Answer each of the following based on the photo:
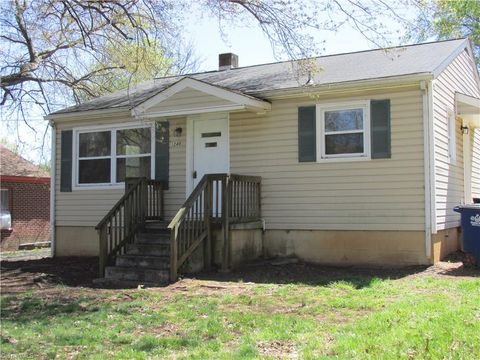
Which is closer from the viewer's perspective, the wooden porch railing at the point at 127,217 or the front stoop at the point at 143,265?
the front stoop at the point at 143,265

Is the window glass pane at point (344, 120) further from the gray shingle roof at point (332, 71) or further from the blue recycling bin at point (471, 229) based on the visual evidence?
the blue recycling bin at point (471, 229)

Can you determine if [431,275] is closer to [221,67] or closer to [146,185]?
[146,185]

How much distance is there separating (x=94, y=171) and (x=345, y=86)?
684 centimetres

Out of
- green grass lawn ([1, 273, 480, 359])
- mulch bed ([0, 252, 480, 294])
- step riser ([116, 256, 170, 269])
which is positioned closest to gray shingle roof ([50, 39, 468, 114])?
mulch bed ([0, 252, 480, 294])

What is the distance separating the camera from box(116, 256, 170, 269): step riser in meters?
9.74

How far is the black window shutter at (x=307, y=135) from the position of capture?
11.0 m

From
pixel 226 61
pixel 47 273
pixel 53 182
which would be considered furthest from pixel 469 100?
pixel 53 182

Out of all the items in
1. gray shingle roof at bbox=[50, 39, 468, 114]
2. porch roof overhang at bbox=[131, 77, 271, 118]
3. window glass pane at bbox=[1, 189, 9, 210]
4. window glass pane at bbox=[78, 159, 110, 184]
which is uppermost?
gray shingle roof at bbox=[50, 39, 468, 114]

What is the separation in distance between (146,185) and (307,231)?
3.59 metres

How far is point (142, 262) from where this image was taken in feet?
32.7

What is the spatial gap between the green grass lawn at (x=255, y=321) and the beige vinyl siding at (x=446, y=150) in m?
2.41

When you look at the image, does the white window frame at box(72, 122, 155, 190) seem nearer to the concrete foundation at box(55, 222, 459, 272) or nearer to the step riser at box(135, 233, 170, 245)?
the step riser at box(135, 233, 170, 245)

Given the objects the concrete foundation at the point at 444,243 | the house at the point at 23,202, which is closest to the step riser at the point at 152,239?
the concrete foundation at the point at 444,243

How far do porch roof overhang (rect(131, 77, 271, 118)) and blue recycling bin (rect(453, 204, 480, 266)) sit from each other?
4419mm
